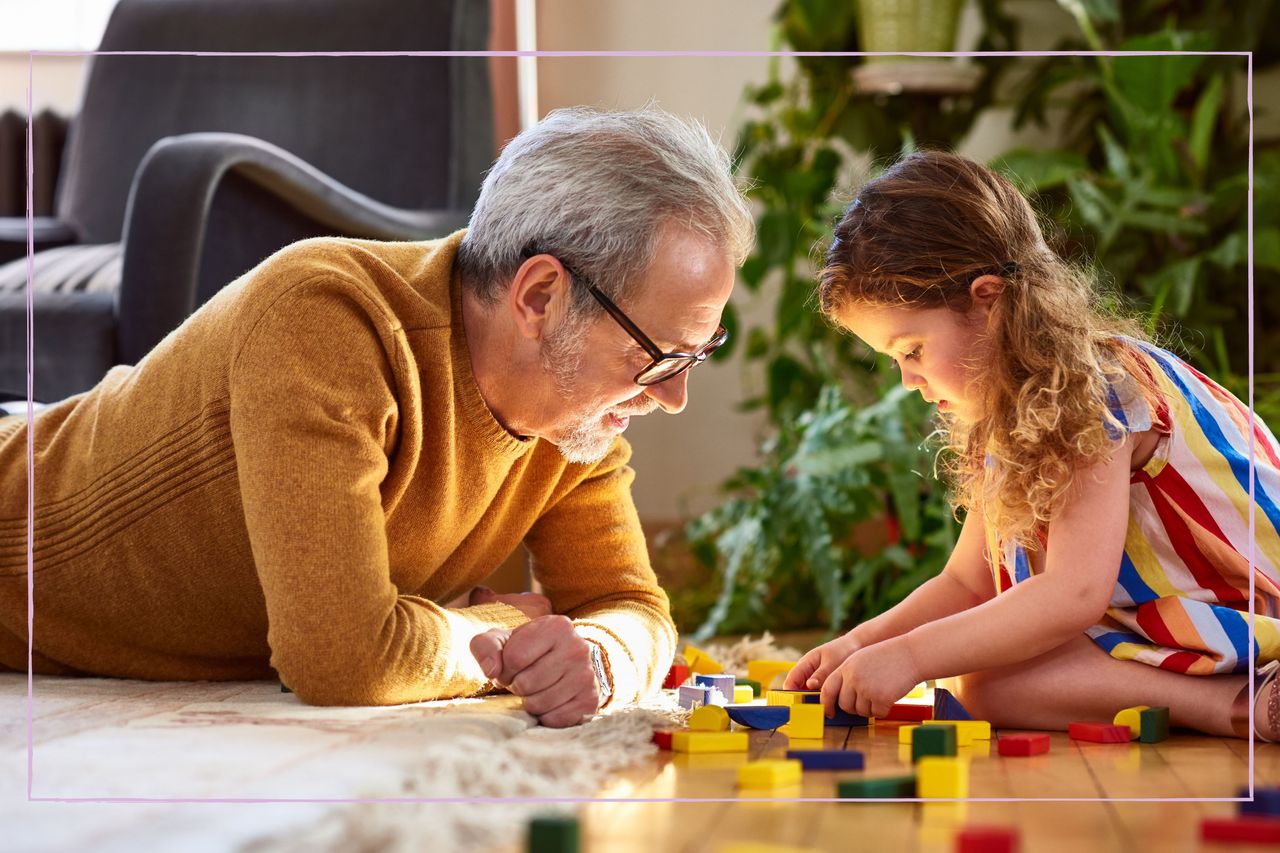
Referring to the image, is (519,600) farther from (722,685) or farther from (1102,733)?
(1102,733)

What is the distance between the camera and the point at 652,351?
1.24 m

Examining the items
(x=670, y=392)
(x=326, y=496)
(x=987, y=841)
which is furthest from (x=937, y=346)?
(x=987, y=841)

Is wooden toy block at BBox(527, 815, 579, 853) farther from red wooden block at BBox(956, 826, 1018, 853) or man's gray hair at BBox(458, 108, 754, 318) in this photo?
man's gray hair at BBox(458, 108, 754, 318)

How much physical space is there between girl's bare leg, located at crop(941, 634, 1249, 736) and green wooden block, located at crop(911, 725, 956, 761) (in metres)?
0.28

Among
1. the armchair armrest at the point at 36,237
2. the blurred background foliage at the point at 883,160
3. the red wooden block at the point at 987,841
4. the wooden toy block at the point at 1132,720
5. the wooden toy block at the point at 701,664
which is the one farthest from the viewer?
the blurred background foliage at the point at 883,160

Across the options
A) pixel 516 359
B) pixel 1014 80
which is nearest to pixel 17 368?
pixel 516 359

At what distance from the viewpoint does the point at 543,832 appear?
0.67 metres

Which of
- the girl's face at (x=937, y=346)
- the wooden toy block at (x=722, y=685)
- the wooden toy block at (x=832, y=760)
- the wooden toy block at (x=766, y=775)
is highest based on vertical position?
the girl's face at (x=937, y=346)

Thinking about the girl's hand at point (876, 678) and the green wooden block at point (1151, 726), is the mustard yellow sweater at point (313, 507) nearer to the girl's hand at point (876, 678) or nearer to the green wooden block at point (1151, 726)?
the girl's hand at point (876, 678)

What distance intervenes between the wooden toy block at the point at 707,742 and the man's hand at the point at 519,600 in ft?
1.16

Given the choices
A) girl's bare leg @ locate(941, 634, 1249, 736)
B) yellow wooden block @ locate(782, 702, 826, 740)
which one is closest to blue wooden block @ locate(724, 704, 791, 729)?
yellow wooden block @ locate(782, 702, 826, 740)

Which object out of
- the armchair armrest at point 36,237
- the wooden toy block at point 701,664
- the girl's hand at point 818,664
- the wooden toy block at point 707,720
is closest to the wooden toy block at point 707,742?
the wooden toy block at point 707,720

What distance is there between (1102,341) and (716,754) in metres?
0.58

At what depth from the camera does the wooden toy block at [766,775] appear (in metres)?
0.91
